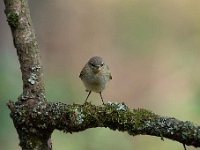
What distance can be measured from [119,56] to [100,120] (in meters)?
8.01

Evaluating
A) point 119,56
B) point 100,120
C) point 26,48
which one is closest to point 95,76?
point 26,48

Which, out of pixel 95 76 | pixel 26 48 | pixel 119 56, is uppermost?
pixel 119 56

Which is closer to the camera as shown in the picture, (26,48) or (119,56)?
(26,48)

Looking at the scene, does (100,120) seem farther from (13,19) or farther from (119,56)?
(119,56)

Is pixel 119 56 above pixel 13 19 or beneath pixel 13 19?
above

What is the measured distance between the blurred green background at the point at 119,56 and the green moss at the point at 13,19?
4.34 metres

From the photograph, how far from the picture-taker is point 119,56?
10.3 meters

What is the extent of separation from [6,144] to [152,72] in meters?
3.25

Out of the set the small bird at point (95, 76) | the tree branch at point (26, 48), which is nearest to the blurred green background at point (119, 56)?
the small bird at point (95, 76)

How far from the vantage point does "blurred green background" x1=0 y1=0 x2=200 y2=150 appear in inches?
295

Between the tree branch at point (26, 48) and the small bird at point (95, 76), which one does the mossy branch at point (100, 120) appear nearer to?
the tree branch at point (26, 48)

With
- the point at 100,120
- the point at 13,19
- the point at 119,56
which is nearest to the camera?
the point at 100,120

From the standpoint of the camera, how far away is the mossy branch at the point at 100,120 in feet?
7.00

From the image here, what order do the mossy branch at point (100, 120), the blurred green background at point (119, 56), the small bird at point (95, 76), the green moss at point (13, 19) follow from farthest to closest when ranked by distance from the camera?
1. the blurred green background at point (119, 56)
2. the small bird at point (95, 76)
3. the green moss at point (13, 19)
4. the mossy branch at point (100, 120)
